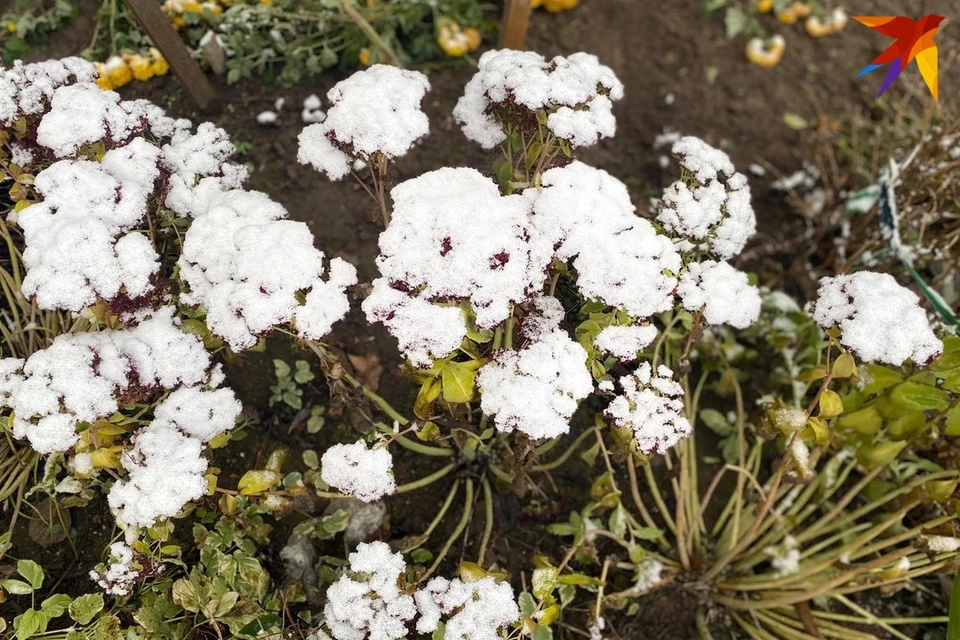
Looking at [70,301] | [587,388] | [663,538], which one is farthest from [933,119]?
[70,301]

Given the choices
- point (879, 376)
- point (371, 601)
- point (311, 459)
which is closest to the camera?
point (371, 601)

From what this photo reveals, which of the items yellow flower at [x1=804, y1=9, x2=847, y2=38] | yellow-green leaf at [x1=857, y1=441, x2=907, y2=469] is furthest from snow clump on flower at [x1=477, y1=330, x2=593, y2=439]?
yellow flower at [x1=804, y1=9, x2=847, y2=38]

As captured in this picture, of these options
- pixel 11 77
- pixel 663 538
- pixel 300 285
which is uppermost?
pixel 11 77

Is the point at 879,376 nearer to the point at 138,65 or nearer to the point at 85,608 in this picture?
the point at 85,608

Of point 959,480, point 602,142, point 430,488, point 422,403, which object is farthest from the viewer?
point 602,142

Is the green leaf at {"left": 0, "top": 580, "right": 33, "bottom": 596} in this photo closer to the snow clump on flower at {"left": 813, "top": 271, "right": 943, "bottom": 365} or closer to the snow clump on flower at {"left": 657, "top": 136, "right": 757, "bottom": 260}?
the snow clump on flower at {"left": 657, "top": 136, "right": 757, "bottom": 260}

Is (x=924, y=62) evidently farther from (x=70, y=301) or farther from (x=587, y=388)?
(x=70, y=301)

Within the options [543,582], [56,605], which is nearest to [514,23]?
[543,582]
